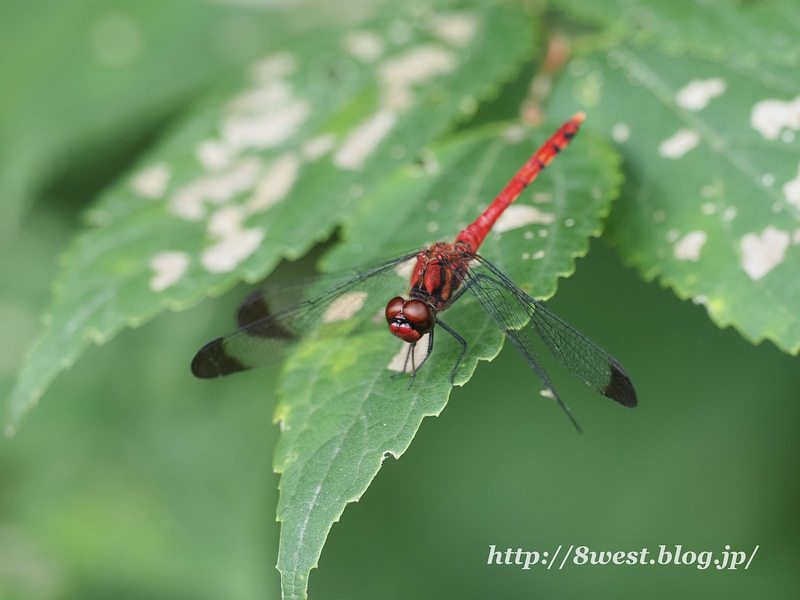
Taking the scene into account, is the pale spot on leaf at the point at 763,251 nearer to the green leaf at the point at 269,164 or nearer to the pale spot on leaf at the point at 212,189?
the green leaf at the point at 269,164

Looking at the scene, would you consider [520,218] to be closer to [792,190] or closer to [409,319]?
[409,319]

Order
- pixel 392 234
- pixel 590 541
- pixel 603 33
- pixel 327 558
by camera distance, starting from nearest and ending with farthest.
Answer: pixel 392 234
pixel 603 33
pixel 590 541
pixel 327 558

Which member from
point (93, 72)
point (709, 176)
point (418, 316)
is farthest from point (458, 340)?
point (93, 72)

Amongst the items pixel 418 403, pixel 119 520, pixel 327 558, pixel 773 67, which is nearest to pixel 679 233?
pixel 773 67

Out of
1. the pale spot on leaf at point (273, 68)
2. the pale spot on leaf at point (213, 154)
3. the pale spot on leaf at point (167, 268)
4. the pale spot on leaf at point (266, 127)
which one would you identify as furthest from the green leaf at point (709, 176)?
the pale spot on leaf at point (167, 268)

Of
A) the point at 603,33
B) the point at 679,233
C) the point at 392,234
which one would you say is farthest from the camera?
the point at 603,33

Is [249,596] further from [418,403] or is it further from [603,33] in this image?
[603,33]
